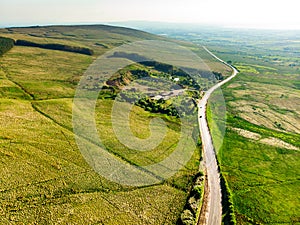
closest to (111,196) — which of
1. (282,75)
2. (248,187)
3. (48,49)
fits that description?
(248,187)

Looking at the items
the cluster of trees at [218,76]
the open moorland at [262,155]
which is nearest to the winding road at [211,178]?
the open moorland at [262,155]

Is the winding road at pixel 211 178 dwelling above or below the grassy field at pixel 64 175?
below

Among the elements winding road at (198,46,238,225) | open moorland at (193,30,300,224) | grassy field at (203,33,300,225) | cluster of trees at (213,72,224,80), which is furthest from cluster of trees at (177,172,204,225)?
cluster of trees at (213,72,224,80)

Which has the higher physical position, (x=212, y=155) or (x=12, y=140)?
(x=12, y=140)

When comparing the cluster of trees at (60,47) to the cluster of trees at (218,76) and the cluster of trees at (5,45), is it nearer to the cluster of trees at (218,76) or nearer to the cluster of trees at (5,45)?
the cluster of trees at (5,45)

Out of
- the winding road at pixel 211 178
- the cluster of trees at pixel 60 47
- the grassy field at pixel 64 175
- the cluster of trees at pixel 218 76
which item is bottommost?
the winding road at pixel 211 178

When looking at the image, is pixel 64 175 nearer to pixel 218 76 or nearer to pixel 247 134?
pixel 247 134

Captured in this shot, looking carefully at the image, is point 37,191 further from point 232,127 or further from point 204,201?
point 232,127

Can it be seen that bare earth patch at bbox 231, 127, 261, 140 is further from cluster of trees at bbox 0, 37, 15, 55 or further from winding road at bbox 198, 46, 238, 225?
cluster of trees at bbox 0, 37, 15, 55

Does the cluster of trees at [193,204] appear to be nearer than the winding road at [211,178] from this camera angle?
Yes

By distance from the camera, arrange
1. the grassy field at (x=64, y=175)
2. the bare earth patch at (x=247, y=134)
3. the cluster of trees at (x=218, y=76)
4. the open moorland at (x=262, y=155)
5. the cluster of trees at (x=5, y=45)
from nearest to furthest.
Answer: the grassy field at (x=64, y=175) < the open moorland at (x=262, y=155) < the bare earth patch at (x=247, y=134) < the cluster of trees at (x=5, y=45) < the cluster of trees at (x=218, y=76)

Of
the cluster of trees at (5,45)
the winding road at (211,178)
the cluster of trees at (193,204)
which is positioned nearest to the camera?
the cluster of trees at (193,204)
